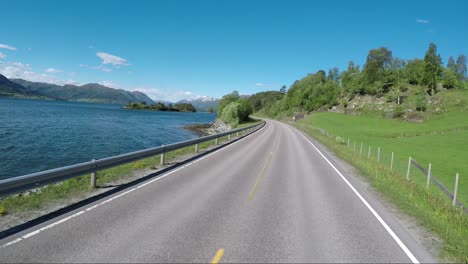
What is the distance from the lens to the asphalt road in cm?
590

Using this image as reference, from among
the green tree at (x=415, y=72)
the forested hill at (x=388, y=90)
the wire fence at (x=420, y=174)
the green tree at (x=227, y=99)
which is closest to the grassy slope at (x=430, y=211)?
the wire fence at (x=420, y=174)

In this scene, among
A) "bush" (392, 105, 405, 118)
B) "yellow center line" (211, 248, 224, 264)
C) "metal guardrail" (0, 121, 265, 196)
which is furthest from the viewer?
"bush" (392, 105, 405, 118)

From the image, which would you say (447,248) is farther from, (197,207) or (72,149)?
(72,149)

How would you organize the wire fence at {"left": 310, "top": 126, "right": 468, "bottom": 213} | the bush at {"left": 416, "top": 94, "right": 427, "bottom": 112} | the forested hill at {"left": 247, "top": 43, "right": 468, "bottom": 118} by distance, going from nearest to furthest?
the wire fence at {"left": 310, "top": 126, "right": 468, "bottom": 213}, the bush at {"left": 416, "top": 94, "right": 427, "bottom": 112}, the forested hill at {"left": 247, "top": 43, "right": 468, "bottom": 118}

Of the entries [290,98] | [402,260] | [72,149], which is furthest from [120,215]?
[290,98]

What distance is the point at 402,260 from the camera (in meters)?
6.23

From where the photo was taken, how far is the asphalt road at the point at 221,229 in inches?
232

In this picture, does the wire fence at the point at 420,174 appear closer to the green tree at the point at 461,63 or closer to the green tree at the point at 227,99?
the green tree at the point at 227,99

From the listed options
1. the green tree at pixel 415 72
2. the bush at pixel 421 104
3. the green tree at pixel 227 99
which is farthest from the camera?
the green tree at pixel 227 99

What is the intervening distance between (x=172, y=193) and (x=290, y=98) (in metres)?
148

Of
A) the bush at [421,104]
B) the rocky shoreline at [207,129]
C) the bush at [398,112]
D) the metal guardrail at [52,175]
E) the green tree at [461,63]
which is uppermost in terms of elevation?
the green tree at [461,63]

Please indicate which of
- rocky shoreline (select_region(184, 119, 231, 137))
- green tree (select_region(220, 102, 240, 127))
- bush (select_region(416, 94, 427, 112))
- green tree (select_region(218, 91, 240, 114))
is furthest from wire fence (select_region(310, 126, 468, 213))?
green tree (select_region(218, 91, 240, 114))

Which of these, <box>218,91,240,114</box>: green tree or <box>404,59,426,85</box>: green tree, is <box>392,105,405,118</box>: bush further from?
<box>218,91,240,114</box>: green tree

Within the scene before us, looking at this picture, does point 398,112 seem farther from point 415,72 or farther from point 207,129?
point 207,129
